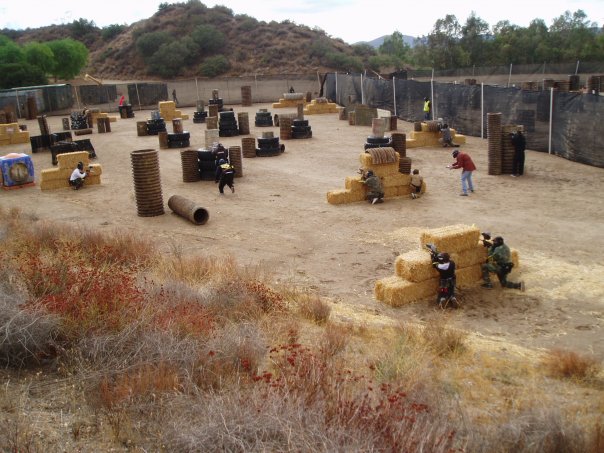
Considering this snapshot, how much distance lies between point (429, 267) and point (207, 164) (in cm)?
1121

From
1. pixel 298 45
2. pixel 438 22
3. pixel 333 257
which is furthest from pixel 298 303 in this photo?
pixel 438 22

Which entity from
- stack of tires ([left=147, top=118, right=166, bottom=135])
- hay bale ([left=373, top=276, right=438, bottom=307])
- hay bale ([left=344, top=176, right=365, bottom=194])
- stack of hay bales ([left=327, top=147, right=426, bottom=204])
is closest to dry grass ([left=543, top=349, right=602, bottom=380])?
hay bale ([left=373, top=276, right=438, bottom=307])

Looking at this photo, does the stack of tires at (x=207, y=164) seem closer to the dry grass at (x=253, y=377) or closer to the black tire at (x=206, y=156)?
the black tire at (x=206, y=156)

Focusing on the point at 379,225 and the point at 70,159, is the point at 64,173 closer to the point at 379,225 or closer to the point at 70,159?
the point at 70,159

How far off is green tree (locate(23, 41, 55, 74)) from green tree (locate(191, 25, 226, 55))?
51.7 feet

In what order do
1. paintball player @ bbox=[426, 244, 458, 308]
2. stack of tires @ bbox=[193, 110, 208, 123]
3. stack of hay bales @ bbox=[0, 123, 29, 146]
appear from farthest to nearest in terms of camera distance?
stack of tires @ bbox=[193, 110, 208, 123], stack of hay bales @ bbox=[0, 123, 29, 146], paintball player @ bbox=[426, 244, 458, 308]

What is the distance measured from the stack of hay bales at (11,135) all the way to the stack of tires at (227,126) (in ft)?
31.1

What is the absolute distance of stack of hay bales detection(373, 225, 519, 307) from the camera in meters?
10.0

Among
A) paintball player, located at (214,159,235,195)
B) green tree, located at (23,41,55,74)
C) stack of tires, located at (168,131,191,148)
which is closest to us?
paintball player, located at (214,159,235,195)

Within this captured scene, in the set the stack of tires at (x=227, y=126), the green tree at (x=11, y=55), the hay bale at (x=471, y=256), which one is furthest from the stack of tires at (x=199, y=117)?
the hay bale at (x=471, y=256)

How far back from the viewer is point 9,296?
6863mm

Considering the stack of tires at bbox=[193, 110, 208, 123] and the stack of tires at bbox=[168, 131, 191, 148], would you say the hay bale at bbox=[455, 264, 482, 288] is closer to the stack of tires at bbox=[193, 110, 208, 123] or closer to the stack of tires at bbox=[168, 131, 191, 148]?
the stack of tires at bbox=[168, 131, 191, 148]

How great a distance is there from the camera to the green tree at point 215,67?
61875mm

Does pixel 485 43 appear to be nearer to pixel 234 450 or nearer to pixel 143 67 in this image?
pixel 143 67
